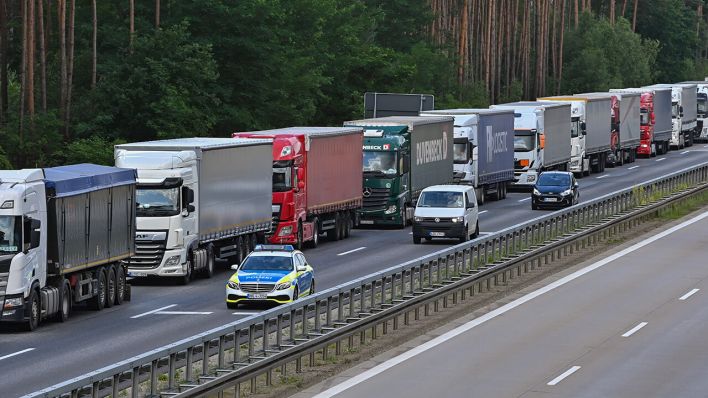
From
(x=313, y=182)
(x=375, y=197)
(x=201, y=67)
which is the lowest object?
(x=375, y=197)

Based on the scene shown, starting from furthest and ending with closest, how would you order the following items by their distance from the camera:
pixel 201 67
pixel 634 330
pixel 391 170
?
1. pixel 201 67
2. pixel 391 170
3. pixel 634 330

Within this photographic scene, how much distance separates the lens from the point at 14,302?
30.9 m

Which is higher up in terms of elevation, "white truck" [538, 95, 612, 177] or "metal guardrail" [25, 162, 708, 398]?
"white truck" [538, 95, 612, 177]

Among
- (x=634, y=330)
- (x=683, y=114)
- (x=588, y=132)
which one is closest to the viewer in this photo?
(x=634, y=330)

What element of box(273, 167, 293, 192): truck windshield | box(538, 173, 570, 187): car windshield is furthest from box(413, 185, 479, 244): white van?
box(538, 173, 570, 187): car windshield

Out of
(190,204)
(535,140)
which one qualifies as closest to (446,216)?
(190,204)

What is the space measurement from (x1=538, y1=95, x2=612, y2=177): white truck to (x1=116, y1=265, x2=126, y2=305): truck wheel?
154ft

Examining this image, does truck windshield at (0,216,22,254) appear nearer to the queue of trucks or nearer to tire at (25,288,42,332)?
the queue of trucks

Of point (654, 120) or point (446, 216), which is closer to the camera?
point (446, 216)

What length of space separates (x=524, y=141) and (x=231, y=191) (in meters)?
31.8

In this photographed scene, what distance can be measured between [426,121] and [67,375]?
3509cm

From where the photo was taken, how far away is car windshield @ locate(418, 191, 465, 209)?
50.3m

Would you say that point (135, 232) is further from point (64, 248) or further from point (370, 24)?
point (370, 24)

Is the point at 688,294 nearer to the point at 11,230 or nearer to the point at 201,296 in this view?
the point at 201,296
